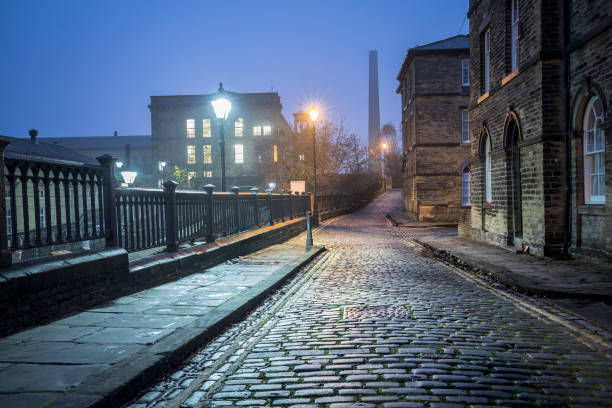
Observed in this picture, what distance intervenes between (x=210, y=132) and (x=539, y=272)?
53748 mm

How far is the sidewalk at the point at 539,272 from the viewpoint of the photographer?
273 inches

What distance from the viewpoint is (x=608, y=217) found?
8883mm

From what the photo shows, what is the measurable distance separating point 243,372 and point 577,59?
983 cm

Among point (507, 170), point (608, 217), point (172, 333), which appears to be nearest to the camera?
point (172, 333)

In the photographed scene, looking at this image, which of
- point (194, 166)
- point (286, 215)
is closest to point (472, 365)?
point (286, 215)

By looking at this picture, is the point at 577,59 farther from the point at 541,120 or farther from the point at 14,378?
the point at 14,378

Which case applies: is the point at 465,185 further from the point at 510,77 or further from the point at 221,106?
the point at 221,106

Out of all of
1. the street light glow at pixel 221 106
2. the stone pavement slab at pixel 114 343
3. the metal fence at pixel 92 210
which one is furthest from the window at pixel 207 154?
the stone pavement slab at pixel 114 343

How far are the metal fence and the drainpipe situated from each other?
7737 millimetres

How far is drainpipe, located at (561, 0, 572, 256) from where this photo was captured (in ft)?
34.0

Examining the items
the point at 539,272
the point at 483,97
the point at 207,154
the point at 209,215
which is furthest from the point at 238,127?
the point at 539,272

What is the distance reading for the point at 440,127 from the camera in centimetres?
2795

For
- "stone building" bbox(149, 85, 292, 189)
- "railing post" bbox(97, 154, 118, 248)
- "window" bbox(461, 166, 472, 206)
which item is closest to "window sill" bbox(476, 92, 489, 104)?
"railing post" bbox(97, 154, 118, 248)

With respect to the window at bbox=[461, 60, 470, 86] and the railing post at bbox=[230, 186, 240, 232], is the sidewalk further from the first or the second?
the window at bbox=[461, 60, 470, 86]
